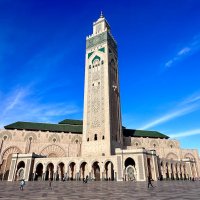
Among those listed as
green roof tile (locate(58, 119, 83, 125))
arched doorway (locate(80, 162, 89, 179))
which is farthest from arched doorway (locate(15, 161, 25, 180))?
green roof tile (locate(58, 119, 83, 125))

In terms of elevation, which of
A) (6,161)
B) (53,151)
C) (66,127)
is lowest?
(6,161)

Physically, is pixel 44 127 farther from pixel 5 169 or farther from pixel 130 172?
pixel 130 172

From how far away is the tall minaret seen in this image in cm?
3494

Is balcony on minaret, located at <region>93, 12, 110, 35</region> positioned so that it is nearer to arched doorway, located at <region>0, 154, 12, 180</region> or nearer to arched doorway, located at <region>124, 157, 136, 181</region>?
arched doorway, located at <region>124, 157, 136, 181</region>

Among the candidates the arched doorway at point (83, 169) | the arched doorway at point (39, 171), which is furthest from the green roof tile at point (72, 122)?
the arched doorway at point (83, 169)

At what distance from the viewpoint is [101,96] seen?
38594mm

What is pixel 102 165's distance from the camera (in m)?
30.4

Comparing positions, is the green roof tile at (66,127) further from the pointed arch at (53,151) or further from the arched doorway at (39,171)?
the arched doorway at (39,171)

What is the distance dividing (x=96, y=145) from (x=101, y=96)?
31.9 ft

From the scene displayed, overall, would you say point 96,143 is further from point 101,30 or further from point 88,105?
point 101,30

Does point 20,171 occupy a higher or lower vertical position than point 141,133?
lower

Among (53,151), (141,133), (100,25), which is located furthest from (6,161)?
(100,25)

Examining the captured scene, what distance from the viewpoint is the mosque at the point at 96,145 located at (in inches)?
1192

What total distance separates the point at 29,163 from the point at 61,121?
723 inches
